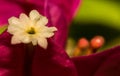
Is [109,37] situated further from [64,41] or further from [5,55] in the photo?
[5,55]

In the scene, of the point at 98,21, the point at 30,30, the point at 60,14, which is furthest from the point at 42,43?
the point at 98,21

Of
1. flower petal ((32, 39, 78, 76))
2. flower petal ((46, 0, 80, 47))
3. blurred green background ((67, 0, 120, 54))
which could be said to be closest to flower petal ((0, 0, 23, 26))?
flower petal ((46, 0, 80, 47))

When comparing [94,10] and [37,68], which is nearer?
[37,68]

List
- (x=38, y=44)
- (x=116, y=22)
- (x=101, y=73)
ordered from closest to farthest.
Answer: (x=38, y=44), (x=101, y=73), (x=116, y=22)

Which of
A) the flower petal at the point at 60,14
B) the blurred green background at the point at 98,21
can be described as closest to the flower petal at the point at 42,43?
the flower petal at the point at 60,14

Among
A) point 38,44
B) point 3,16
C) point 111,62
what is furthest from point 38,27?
point 3,16

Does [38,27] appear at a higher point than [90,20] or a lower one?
lower

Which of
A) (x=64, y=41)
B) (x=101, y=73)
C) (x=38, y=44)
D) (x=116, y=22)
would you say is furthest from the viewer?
(x=116, y=22)
